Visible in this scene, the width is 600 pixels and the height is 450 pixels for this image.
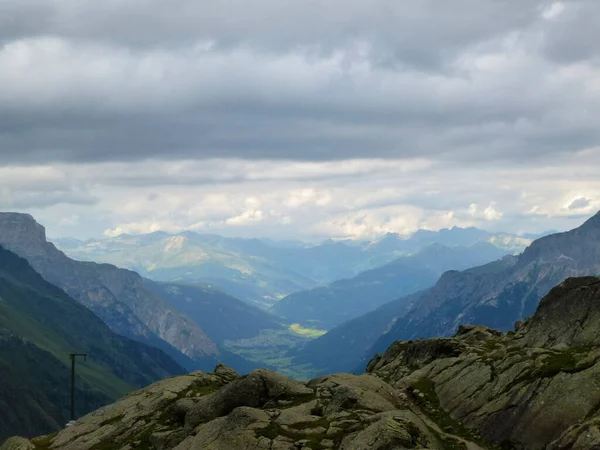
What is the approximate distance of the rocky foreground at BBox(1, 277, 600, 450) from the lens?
54906mm

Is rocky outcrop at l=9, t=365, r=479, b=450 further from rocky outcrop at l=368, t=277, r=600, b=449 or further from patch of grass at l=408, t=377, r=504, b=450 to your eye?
rocky outcrop at l=368, t=277, r=600, b=449

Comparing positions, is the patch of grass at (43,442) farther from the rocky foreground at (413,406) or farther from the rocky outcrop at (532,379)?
the rocky outcrop at (532,379)

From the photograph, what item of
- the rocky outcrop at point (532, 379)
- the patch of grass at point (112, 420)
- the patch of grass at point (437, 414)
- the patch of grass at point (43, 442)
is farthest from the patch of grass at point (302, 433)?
the patch of grass at point (43, 442)

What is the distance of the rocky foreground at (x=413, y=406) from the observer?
54.9m

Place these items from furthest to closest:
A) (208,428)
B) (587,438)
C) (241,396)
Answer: (241,396), (208,428), (587,438)

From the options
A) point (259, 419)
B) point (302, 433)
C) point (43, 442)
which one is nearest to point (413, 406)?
point (302, 433)

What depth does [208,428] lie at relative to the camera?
60938 mm

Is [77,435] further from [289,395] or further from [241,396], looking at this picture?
[289,395]

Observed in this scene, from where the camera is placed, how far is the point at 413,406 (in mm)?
69500

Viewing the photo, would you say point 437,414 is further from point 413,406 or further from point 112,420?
point 112,420

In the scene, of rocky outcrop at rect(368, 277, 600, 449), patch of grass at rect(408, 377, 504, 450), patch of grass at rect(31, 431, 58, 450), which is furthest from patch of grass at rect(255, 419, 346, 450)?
patch of grass at rect(31, 431, 58, 450)

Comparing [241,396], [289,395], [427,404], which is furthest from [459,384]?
[241,396]

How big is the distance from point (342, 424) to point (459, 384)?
62.7 ft

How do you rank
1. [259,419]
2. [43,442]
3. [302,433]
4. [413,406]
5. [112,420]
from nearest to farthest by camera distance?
[302,433]
[259,419]
[413,406]
[112,420]
[43,442]
